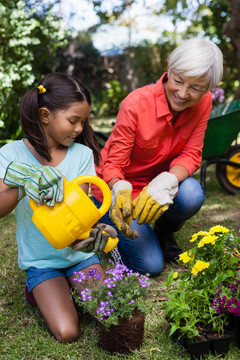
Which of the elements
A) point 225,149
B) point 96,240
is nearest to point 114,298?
point 96,240

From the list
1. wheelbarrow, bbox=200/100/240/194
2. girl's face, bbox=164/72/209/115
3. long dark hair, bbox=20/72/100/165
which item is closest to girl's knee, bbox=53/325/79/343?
long dark hair, bbox=20/72/100/165

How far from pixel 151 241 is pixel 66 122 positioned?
84cm

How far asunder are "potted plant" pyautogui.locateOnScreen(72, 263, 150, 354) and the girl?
15 centimetres

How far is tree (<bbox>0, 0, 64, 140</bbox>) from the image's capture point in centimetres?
406

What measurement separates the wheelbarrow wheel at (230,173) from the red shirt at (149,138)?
128 cm

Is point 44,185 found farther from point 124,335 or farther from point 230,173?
point 230,173

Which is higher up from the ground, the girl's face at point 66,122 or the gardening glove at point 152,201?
the girl's face at point 66,122

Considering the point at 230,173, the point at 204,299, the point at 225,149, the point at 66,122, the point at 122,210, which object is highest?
the point at 66,122

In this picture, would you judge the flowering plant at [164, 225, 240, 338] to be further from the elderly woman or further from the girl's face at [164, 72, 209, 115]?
the girl's face at [164, 72, 209, 115]

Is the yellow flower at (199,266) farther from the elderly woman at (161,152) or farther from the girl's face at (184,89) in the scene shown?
the girl's face at (184,89)

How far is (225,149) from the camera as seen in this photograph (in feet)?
10.7

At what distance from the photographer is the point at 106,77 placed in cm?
957

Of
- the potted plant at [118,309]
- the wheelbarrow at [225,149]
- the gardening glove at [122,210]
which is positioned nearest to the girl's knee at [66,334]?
the potted plant at [118,309]

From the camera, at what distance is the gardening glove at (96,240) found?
1458 mm
